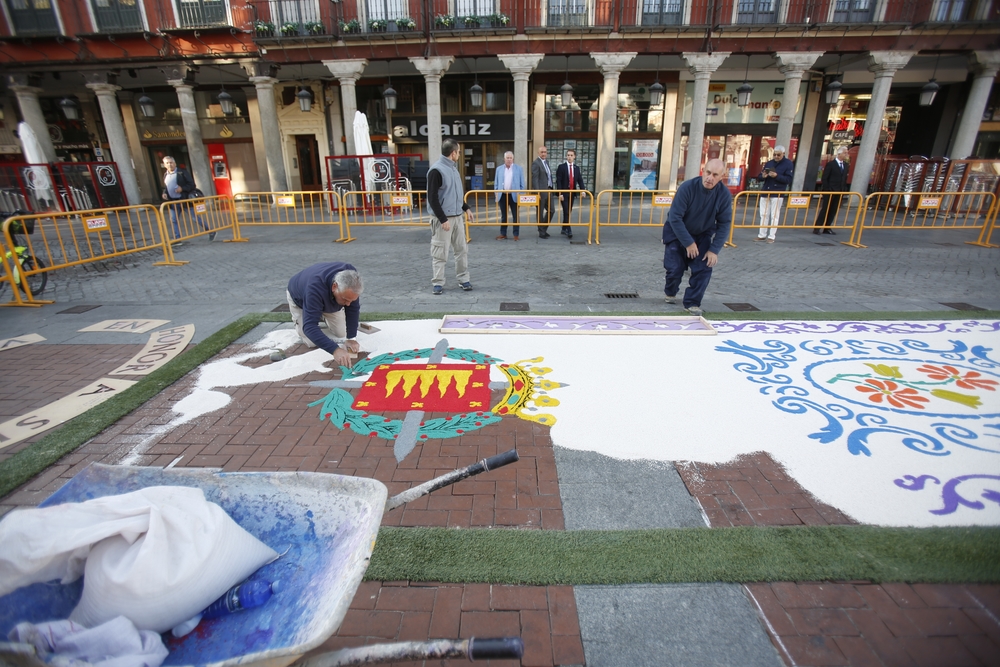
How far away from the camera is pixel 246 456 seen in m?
3.63

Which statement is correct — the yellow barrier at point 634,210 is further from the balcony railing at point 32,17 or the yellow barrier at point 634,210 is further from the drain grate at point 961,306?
the balcony railing at point 32,17

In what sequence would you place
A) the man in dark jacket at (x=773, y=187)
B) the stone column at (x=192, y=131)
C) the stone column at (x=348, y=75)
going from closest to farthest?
1. the man in dark jacket at (x=773, y=187)
2. the stone column at (x=348, y=75)
3. the stone column at (x=192, y=131)

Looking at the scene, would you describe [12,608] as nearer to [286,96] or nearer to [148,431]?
[148,431]

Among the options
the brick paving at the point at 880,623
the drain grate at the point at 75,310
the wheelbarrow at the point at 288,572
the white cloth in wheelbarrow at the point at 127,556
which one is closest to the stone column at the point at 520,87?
the drain grate at the point at 75,310

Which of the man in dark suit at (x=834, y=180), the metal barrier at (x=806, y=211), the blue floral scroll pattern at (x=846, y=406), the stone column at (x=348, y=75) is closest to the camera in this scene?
the blue floral scroll pattern at (x=846, y=406)

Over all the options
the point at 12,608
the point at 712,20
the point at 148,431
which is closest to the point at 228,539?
the point at 12,608

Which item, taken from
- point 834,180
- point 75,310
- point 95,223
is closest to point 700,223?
point 834,180

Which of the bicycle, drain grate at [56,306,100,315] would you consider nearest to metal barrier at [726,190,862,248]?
drain grate at [56,306,100,315]

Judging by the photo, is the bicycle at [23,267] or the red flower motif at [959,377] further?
the bicycle at [23,267]

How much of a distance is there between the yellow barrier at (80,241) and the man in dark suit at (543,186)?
25.4ft

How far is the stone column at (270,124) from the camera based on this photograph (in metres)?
17.4

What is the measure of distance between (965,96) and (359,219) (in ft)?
75.2

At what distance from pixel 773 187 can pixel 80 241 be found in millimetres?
16515

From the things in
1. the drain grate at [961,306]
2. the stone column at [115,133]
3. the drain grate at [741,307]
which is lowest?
the drain grate at [961,306]
